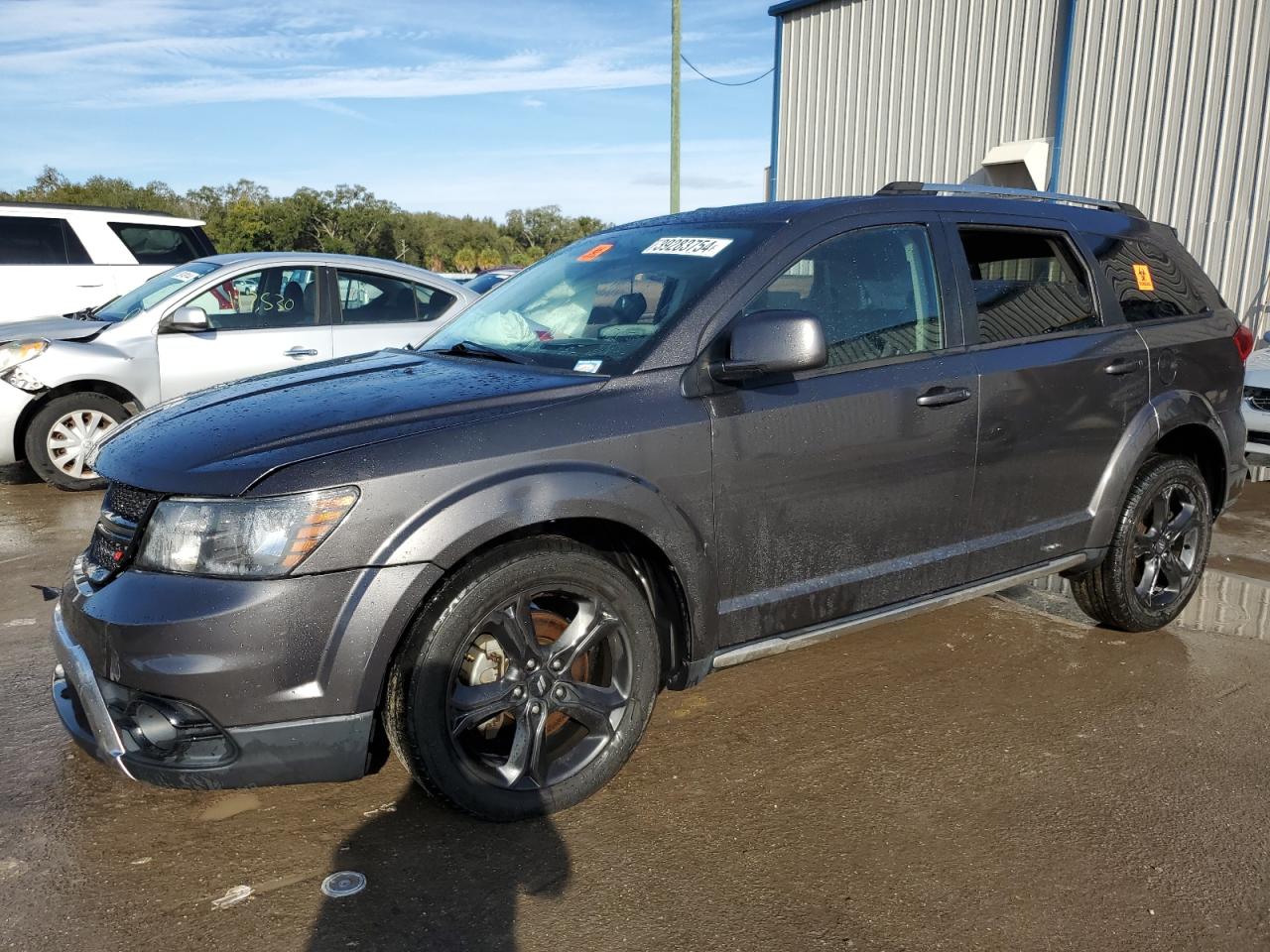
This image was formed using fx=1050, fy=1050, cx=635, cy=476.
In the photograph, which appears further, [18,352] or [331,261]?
[331,261]

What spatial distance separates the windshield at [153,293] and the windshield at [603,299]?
4.50 metres

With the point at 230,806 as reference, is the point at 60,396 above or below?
above

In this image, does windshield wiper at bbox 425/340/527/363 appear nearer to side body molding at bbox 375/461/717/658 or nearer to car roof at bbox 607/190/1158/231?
side body molding at bbox 375/461/717/658

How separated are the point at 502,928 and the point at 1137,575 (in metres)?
3.20

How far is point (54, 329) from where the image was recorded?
7.63 m

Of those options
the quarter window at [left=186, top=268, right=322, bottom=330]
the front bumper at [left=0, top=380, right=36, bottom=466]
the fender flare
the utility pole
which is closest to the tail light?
the fender flare

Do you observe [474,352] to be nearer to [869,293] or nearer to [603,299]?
[603,299]

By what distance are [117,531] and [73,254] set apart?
9.88m

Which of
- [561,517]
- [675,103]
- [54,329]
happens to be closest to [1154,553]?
[561,517]

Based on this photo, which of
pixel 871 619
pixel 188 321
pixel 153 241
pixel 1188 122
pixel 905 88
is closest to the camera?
pixel 871 619

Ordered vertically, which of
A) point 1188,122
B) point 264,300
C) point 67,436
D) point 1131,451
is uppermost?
point 1188,122

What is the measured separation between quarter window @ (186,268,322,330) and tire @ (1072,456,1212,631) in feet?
18.5

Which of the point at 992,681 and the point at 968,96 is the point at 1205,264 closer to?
the point at 968,96

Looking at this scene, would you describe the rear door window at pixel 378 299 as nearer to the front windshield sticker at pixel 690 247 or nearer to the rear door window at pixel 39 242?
the front windshield sticker at pixel 690 247
